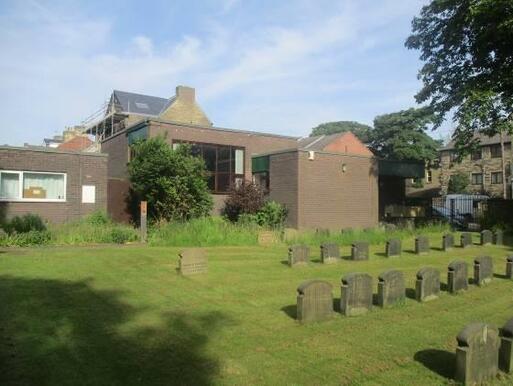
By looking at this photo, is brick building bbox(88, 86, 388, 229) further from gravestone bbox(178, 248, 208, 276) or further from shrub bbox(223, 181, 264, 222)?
gravestone bbox(178, 248, 208, 276)

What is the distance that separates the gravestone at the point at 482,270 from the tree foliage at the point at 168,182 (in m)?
11.7

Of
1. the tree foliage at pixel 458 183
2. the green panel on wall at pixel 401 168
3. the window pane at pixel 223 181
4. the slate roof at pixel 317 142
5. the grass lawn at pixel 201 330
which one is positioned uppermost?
the slate roof at pixel 317 142

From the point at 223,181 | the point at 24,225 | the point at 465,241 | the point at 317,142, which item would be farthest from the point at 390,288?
the point at 317,142

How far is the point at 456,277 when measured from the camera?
10805mm

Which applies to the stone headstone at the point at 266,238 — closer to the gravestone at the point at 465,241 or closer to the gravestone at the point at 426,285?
the gravestone at the point at 465,241

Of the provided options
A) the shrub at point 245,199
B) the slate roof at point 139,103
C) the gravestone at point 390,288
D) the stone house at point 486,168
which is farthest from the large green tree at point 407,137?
the gravestone at point 390,288

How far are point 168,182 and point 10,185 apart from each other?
22.0ft

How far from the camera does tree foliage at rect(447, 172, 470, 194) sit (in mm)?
59281

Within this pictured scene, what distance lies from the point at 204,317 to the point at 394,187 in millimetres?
26452

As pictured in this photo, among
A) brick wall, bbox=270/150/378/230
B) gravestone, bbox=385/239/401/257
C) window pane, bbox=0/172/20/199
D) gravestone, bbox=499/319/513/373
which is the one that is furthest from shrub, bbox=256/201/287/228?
gravestone, bbox=499/319/513/373

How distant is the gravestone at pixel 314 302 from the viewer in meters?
7.83

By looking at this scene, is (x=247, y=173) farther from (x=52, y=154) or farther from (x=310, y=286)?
(x=310, y=286)

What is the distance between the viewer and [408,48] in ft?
85.9

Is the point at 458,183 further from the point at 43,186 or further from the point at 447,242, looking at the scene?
the point at 43,186
